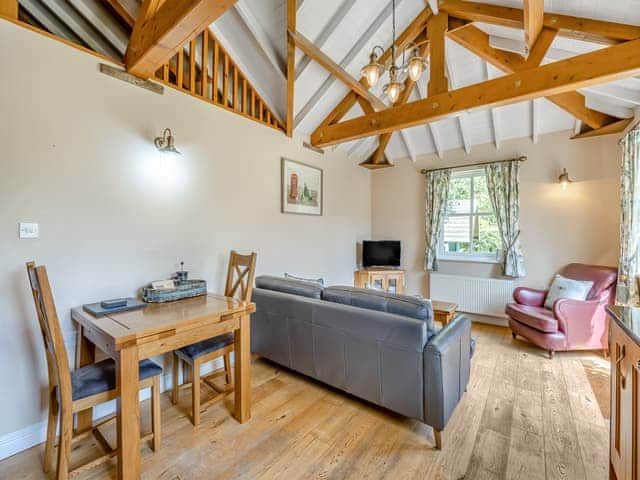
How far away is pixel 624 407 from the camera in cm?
126

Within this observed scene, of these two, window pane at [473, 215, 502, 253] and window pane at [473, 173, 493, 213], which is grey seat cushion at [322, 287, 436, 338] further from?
window pane at [473, 173, 493, 213]

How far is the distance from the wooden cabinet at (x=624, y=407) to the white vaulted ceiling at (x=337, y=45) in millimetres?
2452

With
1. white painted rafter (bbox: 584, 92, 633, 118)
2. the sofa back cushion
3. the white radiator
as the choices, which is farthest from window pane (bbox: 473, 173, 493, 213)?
white painted rafter (bbox: 584, 92, 633, 118)

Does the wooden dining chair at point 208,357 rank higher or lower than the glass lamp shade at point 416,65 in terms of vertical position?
lower

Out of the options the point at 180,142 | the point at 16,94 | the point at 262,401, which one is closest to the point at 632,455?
the point at 262,401

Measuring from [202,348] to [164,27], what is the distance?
2.15 meters

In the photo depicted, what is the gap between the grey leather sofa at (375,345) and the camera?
1.84 metres

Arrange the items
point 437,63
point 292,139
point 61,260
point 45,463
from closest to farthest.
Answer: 1. point 45,463
2. point 61,260
3. point 437,63
4. point 292,139

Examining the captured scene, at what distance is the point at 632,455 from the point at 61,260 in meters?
3.23

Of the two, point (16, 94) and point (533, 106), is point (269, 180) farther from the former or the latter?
point (533, 106)

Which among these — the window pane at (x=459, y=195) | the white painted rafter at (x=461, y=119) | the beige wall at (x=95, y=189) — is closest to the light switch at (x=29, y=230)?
the beige wall at (x=95, y=189)

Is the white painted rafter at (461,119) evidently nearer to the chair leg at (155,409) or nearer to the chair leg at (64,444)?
the chair leg at (155,409)

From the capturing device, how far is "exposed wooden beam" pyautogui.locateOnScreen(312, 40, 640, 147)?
2174 mm

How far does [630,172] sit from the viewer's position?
3.10 meters
